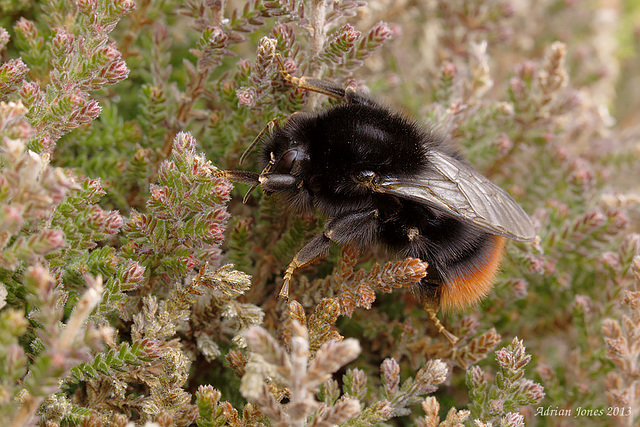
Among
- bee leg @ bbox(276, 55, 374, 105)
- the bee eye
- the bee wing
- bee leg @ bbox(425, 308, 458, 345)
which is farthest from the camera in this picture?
bee leg @ bbox(425, 308, 458, 345)

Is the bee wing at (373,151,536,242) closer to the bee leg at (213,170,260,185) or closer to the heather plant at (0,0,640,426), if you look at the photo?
the heather plant at (0,0,640,426)

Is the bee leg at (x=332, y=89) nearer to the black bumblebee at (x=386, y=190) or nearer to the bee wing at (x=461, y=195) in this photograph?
the black bumblebee at (x=386, y=190)

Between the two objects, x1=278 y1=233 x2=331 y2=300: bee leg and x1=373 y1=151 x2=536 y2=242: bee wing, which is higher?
x1=373 y1=151 x2=536 y2=242: bee wing

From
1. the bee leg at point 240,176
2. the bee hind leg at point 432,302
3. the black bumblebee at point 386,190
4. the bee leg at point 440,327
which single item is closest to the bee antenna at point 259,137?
the black bumblebee at point 386,190

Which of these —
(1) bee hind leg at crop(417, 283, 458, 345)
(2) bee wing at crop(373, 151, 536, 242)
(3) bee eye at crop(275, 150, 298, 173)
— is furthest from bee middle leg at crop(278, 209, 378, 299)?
(1) bee hind leg at crop(417, 283, 458, 345)

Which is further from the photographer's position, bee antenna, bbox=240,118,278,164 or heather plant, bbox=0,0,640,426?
bee antenna, bbox=240,118,278,164

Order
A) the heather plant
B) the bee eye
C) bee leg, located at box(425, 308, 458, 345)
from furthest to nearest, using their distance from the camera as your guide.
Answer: bee leg, located at box(425, 308, 458, 345)
the bee eye
the heather plant

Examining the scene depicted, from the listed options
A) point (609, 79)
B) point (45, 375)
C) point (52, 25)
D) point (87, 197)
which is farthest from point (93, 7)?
point (609, 79)
